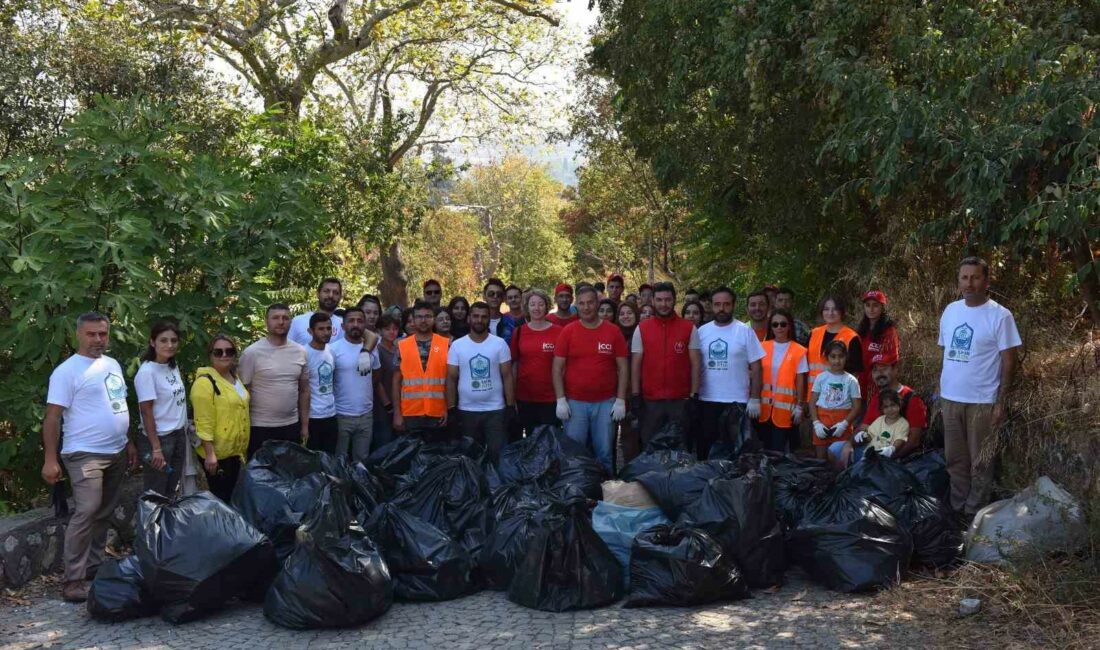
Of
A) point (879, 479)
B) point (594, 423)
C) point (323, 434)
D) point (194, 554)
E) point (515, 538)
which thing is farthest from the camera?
point (594, 423)

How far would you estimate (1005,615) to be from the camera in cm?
462

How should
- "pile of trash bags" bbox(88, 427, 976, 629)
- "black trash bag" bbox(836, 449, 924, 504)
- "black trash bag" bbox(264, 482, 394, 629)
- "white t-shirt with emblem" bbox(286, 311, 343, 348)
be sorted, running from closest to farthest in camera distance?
"black trash bag" bbox(264, 482, 394, 629) → "pile of trash bags" bbox(88, 427, 976, 629) → "black trash bag" bbox(836, 449, 924, 504) → "white t-shirt with emblem" bbox(286, 311, 343, 348)

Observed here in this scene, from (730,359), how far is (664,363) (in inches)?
18.5

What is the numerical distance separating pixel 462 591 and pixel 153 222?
332 centimetres

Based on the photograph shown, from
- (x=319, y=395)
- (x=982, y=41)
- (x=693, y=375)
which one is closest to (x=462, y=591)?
(x=319, y=395)

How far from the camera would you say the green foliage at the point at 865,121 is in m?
5.45

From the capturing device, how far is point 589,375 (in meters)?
7.06

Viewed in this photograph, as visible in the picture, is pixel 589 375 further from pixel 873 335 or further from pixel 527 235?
pixel 527 235

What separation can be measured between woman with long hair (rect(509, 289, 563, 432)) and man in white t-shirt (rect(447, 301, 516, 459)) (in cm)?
27

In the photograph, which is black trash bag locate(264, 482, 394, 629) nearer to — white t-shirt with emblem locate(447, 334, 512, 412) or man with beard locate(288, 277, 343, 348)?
white t-shirt with emblem locate(447, 334, 512, 412)

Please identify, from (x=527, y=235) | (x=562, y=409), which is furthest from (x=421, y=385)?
(x=527, y=235)

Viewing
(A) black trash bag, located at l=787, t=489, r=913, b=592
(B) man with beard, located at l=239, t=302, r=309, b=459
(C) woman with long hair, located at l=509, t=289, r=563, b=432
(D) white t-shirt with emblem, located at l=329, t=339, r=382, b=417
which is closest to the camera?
(A) black trash bag, located at l=787, t=489, r=913, b=592

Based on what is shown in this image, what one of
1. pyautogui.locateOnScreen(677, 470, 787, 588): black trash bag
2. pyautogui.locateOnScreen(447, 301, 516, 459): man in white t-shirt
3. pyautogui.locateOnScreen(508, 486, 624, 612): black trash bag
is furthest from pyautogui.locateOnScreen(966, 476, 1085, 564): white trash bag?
pyautogui.locateOnScreen(447, 301, 516, 459): man in white t-shirt

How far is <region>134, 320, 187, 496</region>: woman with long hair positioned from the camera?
18.6ft
